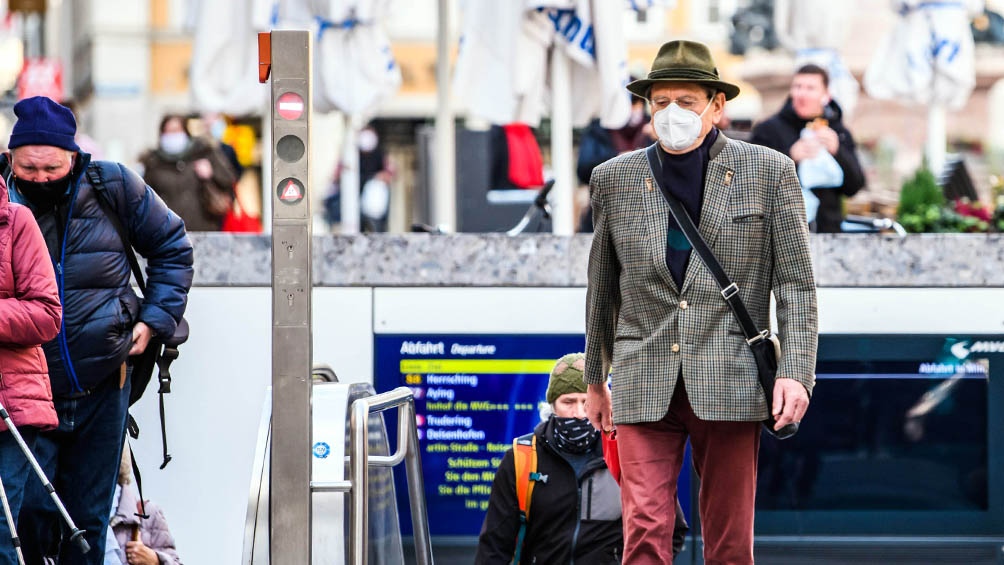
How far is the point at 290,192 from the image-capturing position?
5293mm

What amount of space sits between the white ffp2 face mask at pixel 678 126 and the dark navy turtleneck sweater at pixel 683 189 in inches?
2.7

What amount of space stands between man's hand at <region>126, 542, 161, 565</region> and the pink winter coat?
3.54 ft

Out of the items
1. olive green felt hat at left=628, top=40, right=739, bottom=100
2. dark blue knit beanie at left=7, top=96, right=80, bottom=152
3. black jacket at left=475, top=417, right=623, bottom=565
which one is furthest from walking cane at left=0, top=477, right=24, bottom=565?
olive green felt hat at left=628, top=40, right=739, bottom=100

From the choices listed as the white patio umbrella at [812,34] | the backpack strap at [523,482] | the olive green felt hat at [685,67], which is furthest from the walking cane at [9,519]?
the white patio umbrella at [812,34]

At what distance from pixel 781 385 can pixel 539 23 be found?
5063 millimetres

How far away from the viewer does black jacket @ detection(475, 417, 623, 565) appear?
6441 mm

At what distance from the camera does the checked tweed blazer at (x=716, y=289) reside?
18.0ft

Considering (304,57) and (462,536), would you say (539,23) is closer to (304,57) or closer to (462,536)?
(462,536)

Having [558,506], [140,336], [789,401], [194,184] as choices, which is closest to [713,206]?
[789,401]

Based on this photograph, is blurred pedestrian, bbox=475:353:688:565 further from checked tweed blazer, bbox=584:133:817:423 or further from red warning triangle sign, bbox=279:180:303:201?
red warning triangle sign, bbox=279:180:303:201

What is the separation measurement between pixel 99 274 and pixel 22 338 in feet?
2.15

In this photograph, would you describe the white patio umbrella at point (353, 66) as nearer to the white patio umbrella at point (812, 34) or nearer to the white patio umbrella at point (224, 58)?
the white patio umbrella at point (224, 58)

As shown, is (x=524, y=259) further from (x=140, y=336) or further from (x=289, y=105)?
(x=289, y=105)

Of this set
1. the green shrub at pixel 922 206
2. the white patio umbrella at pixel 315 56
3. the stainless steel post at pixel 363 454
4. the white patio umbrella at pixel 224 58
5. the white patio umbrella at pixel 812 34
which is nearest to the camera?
the stainless steel post at pixel 363 454
